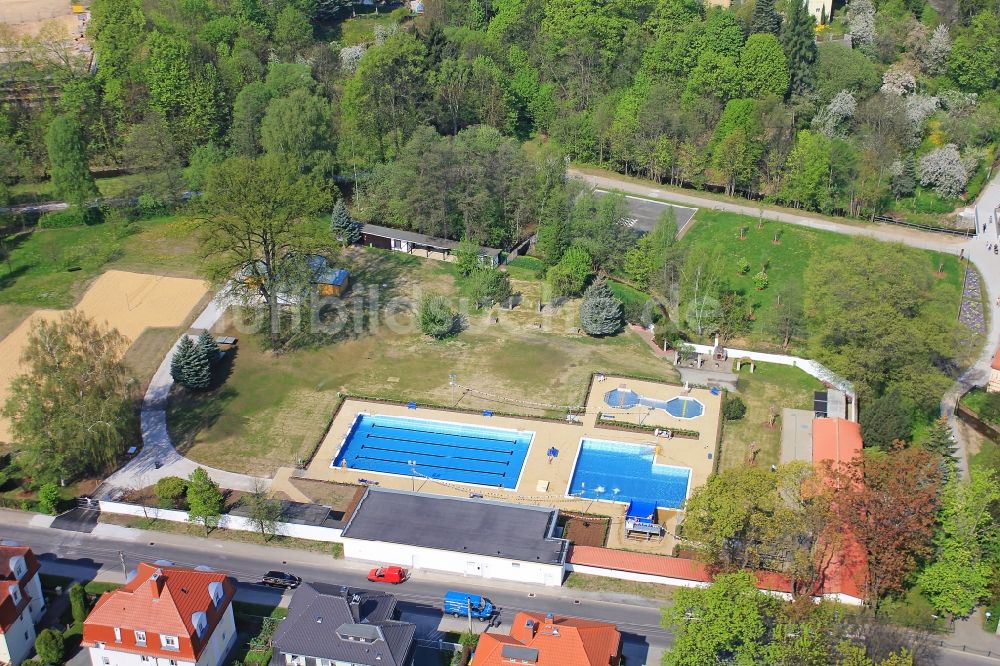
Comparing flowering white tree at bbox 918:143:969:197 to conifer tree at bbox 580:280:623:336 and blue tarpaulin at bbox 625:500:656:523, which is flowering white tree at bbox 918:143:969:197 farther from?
blue tarpaulin at bbox 625:500:656:523

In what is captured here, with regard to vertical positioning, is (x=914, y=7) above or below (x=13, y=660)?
above

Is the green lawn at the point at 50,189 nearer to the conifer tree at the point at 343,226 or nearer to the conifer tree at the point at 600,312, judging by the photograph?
the conifer tree at the point at 343,226

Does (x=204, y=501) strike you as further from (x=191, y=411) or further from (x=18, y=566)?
A: (x=191, y=411)

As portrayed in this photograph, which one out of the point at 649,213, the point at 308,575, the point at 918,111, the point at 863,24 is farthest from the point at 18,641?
the point at 863,24

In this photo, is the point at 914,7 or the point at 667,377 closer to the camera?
the point at 667,377

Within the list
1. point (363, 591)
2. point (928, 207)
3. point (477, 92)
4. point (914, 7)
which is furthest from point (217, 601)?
point (914, 7)

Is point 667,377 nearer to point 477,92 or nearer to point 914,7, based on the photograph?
point 477,92

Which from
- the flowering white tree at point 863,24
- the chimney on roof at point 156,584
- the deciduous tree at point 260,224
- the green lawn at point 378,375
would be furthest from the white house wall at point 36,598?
the flowering white tree at point 863,24
